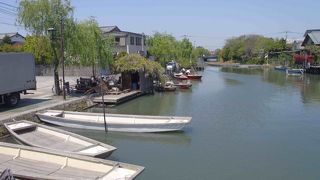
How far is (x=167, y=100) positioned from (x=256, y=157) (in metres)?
18.1

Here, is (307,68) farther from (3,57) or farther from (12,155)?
(12,155)

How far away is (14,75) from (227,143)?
14.1 metres

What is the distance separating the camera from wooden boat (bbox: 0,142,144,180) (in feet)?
A: 39.4

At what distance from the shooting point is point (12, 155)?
14500 millimetres

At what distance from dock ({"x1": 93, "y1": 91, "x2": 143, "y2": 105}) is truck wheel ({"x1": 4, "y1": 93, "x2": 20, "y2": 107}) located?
6.16 m

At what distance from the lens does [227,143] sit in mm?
19875

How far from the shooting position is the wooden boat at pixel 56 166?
1201 centimetres

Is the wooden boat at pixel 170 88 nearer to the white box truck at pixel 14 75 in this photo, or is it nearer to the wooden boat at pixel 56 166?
the white box truck at pixel 14 75

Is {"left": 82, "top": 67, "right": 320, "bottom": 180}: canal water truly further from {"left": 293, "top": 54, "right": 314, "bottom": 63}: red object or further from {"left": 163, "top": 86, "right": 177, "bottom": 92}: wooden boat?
{"left": 293, "top": 54, "right": 314, "bottom": 63}: red object

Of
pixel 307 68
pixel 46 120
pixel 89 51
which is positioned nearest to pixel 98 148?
pixel 46 120

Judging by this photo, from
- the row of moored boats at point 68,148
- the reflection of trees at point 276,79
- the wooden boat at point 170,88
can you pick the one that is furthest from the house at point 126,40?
the row of moored boats at point 68,148

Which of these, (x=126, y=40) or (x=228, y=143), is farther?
(x=126, y=40)

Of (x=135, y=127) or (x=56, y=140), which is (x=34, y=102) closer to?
(x=135, y=127)

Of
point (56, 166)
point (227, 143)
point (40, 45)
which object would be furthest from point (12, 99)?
point (227, 143)
